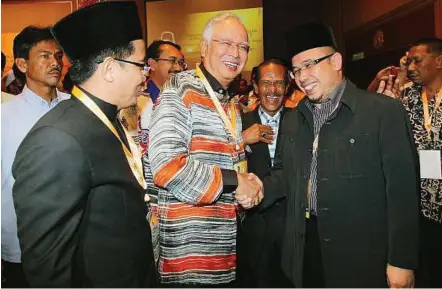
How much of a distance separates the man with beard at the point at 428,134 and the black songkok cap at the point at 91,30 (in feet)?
7.15

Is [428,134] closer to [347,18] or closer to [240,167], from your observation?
[240,167]

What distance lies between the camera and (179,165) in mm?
1641

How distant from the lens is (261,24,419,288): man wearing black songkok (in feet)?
5.80

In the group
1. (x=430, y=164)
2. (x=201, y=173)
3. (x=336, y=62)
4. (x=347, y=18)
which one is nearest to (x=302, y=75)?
(x=336, y=62)

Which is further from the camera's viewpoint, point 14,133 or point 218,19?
point 14,133

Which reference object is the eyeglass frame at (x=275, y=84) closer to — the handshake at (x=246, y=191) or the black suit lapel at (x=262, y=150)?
the black suit lapel at (x=262, y=150)

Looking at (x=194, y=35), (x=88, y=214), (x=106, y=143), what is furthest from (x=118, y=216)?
(x=194, y=35)

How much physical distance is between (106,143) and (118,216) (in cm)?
23

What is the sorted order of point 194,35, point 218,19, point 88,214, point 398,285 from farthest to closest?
point 194,35 < point 218,19 < point 398,285 < point 88,214

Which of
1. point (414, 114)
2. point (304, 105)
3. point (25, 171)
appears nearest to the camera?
point (25, 171)

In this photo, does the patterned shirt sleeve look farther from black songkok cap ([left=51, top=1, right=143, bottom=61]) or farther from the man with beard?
the man with beard

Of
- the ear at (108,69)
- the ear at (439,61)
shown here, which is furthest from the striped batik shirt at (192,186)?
the ear at (439,61)

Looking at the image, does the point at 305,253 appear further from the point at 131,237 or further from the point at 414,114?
the point at 414,114

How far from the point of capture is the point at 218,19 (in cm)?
194
